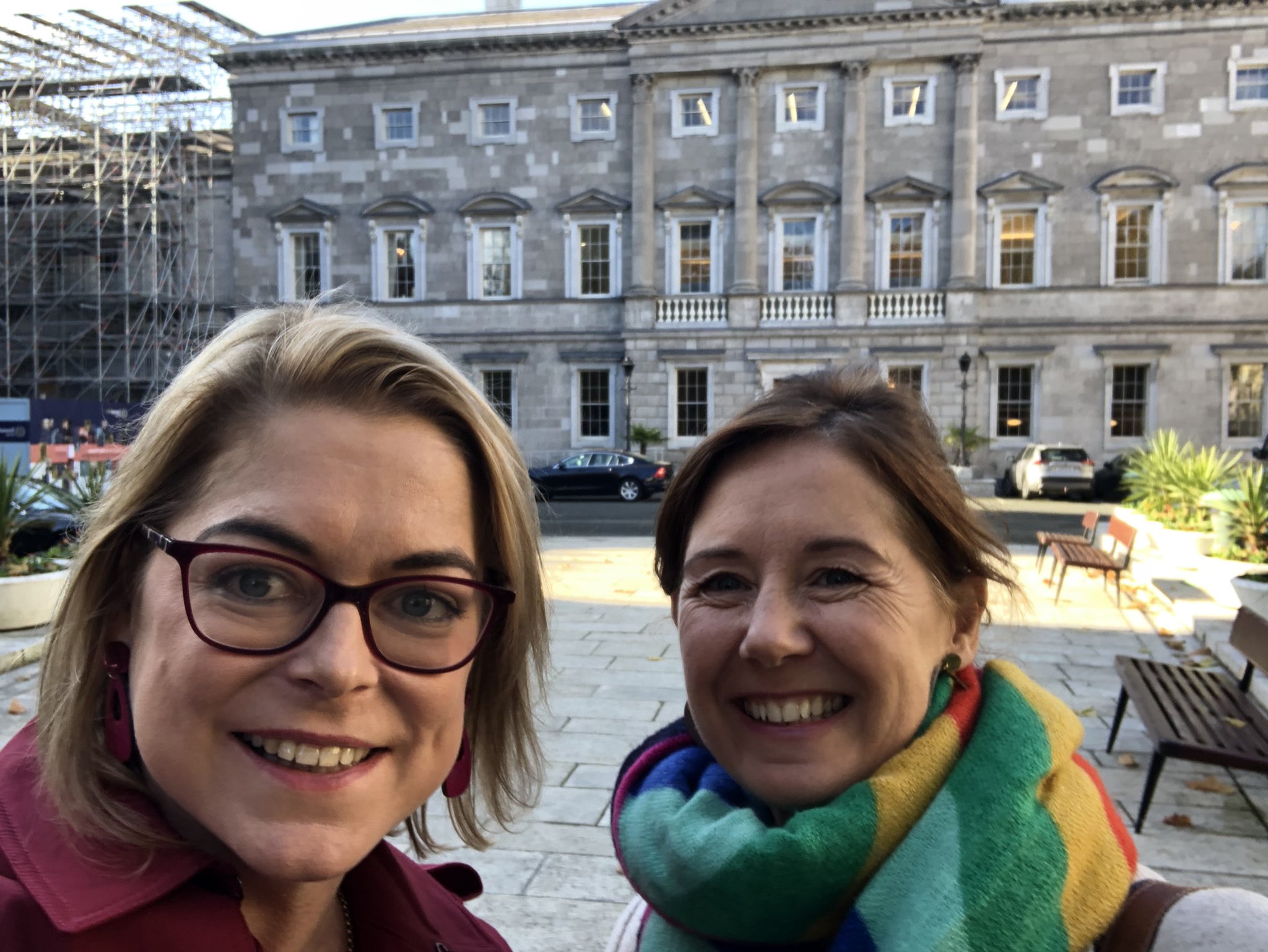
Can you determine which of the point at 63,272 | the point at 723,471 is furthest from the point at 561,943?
the point at 63,272

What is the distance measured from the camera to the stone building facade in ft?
92.0

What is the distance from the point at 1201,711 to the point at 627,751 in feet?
9.95

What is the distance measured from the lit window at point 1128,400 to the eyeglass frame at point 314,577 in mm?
30498

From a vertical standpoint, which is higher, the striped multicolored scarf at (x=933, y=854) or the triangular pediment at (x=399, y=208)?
the triangular pediment at (x=399, y=208)

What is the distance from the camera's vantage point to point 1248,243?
92.2ft

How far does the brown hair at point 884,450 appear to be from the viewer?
156 cm

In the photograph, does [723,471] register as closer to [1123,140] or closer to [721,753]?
[721,753]

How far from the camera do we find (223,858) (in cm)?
130

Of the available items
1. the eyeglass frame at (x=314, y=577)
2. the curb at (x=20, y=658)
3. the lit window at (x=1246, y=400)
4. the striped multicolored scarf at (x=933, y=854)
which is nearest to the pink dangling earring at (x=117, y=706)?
the eyeglass frame at (x=314, y=577)

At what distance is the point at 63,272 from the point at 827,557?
38.8m

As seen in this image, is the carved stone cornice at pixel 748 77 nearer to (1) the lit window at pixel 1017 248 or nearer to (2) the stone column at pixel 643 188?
(2) the stone column at pixel 643 188

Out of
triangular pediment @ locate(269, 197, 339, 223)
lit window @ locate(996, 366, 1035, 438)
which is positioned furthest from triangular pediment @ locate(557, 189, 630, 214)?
lit window @ locate(996, 366, 1035, 438)

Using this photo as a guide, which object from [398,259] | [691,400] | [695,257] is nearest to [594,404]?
[691,400]

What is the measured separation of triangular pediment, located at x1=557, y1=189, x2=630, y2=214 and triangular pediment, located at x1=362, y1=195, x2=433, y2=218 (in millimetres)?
4620
